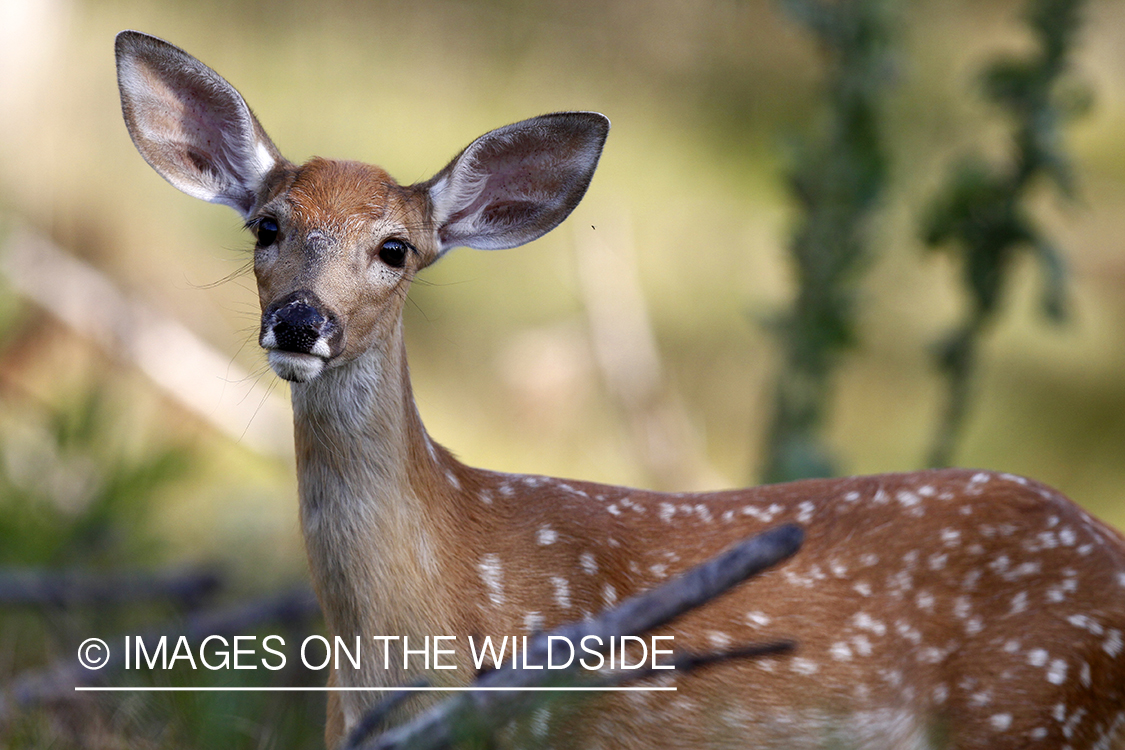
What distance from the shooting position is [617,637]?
1.82m

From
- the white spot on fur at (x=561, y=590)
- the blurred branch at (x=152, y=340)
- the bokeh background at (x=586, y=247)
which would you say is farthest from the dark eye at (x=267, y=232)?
the blurred branch at (x=152, y=340)

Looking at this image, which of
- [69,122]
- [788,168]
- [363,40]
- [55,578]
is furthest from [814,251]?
[69,122]

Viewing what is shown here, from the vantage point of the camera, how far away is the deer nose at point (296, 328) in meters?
2.50

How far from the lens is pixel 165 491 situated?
4062mm

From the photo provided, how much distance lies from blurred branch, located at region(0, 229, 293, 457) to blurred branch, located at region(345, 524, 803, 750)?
16.0 ft

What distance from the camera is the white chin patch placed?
254cm

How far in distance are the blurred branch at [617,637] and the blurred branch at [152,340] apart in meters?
4.89

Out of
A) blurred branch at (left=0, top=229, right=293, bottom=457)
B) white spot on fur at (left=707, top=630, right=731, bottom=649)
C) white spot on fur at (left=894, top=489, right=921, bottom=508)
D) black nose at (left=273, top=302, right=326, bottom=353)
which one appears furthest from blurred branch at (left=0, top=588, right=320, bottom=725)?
blurred branch at (left=0, top=229, right=293, bottom=457)

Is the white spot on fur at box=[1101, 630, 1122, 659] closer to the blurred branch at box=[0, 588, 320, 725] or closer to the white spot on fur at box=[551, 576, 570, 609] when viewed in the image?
the white spot on fur at box=[551, 576, 570, 609]

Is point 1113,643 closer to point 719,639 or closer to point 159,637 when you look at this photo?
point 719,639

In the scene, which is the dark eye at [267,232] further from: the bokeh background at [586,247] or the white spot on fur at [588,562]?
the bokeh background at [586,247]

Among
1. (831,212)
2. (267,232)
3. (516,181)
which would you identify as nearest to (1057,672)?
(516,181)

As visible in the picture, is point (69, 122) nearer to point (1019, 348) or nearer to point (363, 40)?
point (363, 40)

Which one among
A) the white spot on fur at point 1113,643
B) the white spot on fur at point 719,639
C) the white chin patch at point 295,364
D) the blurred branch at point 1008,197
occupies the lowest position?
the white spot on fur at point 1113,643
